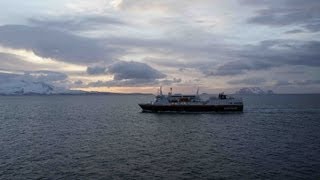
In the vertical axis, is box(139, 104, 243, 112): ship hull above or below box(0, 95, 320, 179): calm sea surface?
above

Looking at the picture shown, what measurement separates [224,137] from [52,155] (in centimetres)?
3510

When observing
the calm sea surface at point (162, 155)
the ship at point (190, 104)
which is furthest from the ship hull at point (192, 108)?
the calm sea surface at point (162, 155)

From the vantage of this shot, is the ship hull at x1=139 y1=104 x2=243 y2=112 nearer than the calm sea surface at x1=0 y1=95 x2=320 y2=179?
No

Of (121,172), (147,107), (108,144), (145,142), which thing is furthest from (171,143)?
(147,107)

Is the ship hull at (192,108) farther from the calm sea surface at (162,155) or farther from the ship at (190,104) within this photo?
the calm sea surface at (162,155)

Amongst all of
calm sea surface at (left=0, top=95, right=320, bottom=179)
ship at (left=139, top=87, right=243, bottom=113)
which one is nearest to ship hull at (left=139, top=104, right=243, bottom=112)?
ship at (left=139, top=87, right=243, bottom=113)

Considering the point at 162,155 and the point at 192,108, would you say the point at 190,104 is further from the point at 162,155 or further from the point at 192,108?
the point at 162,155

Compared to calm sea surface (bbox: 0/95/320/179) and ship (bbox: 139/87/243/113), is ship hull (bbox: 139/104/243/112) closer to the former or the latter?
ship (bbox: 139/87/243/113)

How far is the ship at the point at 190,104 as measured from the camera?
144 metres

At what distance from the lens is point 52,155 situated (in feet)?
185

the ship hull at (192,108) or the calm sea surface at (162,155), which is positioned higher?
the ship hull at (192,108)

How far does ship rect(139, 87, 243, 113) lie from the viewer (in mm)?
144250

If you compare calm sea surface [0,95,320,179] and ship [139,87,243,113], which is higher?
ship [139,87,243,113]

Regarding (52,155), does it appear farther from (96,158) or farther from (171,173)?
(171,173)
